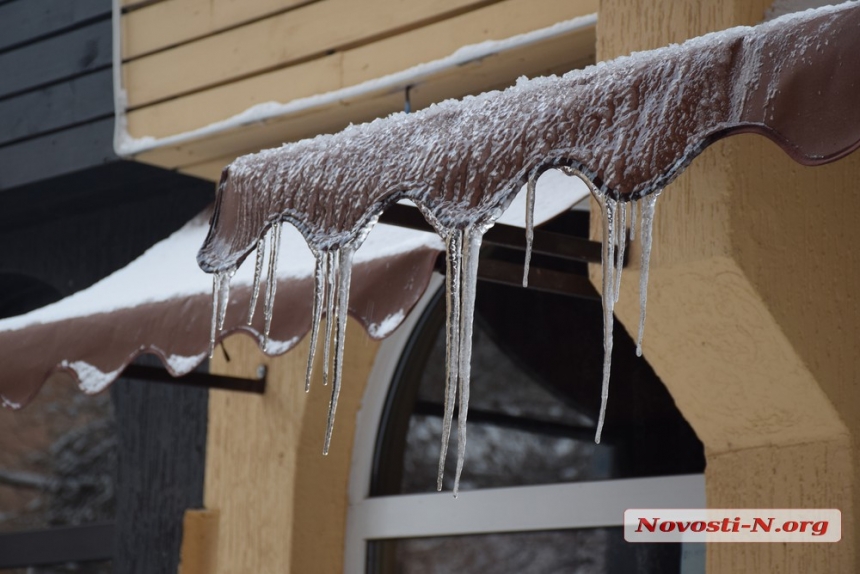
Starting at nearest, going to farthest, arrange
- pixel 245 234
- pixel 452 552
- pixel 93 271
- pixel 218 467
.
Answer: pixel 245 234 < pixel 452 552 < pixel 218 467 < pixel 93 271

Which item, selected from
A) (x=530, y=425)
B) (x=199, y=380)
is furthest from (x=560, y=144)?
(x=199, y=380)

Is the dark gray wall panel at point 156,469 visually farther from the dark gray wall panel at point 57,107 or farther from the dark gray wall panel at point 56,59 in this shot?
the dark gray wall panel at point 56,59

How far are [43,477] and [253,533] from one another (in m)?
1.81

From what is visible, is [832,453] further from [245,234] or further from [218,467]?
[218,467]

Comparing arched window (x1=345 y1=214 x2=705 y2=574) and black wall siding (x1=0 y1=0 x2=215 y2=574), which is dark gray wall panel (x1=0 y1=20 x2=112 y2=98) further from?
arched window (x1=345 y1=214 x2=705 y2=574)

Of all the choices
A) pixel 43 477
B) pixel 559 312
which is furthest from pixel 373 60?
pixel 43 477

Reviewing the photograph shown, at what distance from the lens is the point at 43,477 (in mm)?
5805

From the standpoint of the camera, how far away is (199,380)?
14.2ft

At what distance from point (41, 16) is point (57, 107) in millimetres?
463

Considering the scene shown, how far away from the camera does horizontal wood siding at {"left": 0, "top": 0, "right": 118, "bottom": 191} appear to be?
5.18 m

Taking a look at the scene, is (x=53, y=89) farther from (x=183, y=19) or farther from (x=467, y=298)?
(x=467, y=298)

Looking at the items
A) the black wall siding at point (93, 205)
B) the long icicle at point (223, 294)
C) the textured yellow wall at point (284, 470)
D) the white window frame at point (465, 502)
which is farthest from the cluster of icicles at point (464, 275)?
the black wall siding at point (93, 205)

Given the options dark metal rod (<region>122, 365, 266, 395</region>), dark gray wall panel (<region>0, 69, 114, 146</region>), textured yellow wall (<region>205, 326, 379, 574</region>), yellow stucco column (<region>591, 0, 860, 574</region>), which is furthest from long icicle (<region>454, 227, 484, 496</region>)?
dark gray wall panel (<region>0, 69, 114, 146</region>)

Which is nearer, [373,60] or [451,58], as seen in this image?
[451,58]
